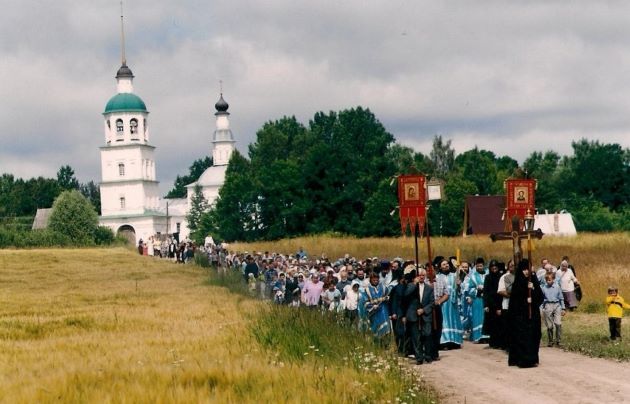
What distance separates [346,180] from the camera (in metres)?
105

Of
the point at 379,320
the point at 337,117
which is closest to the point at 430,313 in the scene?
the point at 379,320

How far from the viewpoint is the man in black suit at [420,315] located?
23.2m

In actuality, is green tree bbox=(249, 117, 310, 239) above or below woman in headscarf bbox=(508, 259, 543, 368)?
above

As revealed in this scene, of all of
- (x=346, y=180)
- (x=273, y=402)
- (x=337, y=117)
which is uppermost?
(x=337, y=117)

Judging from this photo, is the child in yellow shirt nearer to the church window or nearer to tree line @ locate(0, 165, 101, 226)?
the church window

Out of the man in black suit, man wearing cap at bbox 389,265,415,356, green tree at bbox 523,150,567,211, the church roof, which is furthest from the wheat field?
the church roof

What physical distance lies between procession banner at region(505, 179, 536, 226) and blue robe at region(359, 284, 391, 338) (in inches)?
131

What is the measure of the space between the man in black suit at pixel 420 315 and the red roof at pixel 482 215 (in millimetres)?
66530

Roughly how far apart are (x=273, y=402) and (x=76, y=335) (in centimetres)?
963

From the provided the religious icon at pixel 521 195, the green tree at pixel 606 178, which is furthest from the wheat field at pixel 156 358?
the green tree at pixel 606 178

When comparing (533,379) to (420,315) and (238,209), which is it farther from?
(238,209)

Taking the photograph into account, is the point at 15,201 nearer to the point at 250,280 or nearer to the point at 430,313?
the point at 250,280

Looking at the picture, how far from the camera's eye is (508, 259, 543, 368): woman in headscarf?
21.4 metres

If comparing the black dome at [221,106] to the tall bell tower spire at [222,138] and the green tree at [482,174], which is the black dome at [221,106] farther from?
the green tree at [482,174]
